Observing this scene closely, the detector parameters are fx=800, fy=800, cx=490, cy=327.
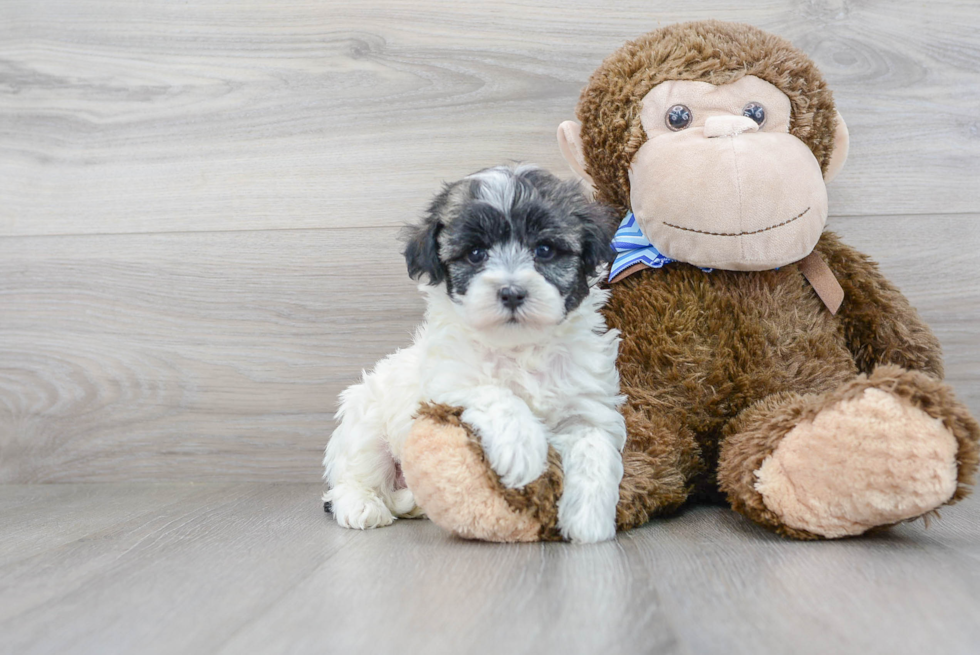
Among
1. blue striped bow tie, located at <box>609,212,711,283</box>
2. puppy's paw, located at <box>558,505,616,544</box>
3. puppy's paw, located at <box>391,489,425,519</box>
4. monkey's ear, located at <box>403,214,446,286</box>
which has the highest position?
monkey's ear, located at <box>403,214,446,286</box>

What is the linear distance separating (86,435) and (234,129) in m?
0.87

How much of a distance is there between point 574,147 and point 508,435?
694 mm

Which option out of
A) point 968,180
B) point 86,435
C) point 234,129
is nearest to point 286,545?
point 86,435

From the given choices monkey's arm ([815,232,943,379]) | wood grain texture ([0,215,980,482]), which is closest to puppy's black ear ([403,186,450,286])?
wood grain texture ([0,215,980,482])

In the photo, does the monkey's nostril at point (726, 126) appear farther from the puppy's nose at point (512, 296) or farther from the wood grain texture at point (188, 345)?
the wood grain texture at point (188, 345)

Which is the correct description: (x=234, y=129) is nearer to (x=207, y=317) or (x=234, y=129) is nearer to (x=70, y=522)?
(x=207, y=317)

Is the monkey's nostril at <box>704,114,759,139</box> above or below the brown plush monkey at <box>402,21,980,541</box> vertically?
above

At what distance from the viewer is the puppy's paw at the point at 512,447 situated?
122 cm

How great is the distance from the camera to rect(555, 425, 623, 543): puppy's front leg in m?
1.25

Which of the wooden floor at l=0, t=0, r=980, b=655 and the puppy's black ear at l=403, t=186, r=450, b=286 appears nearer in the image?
the puppy's black ear at l=403, t=186, r=450, b=286

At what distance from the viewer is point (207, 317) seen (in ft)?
6.60

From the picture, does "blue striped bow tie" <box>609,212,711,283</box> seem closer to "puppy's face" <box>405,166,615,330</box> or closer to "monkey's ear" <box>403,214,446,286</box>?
"puppy's face" <box>405,166,615,330</box>

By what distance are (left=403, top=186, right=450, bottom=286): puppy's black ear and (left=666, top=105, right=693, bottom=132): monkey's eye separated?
44 cm

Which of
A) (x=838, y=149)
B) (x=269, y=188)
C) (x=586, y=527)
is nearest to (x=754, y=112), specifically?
(x=838, y=149)
